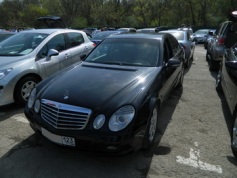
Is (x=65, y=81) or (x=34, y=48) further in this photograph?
(x=34, y=48)

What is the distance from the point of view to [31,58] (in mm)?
5180

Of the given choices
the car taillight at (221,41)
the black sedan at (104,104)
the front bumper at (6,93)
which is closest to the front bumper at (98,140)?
the black sedan at (104,104)

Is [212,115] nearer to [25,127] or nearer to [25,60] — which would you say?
[25,127]

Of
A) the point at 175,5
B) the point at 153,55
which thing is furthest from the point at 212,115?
the point at 175,5

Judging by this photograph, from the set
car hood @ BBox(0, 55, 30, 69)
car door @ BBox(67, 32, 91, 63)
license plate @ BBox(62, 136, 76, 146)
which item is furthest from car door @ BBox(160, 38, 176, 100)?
car hood @ BBox(0, 55, 30, 69)

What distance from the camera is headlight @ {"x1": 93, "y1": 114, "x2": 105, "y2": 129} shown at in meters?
2.79

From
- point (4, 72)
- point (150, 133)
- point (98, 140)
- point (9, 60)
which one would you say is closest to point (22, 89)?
point (4, 72)

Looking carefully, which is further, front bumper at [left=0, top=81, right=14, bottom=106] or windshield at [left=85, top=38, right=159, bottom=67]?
front bumper at [left=0, top=81, right=14, bottom=106]

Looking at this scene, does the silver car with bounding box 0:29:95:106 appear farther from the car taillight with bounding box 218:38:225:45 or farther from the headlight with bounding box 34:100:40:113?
the car taillight with bounding box 218:38:225:45

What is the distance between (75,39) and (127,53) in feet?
9.44

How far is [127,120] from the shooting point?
2826 mm

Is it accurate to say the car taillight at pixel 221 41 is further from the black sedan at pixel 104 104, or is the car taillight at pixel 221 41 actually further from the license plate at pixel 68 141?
the license plate at pixel 68 141

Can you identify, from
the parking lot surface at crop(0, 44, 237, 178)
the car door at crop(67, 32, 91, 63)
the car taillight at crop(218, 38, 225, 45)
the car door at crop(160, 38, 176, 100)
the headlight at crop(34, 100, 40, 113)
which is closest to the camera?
the parking lot surface at crop(0, 44, 237, 178)

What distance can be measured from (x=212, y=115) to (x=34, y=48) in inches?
158
